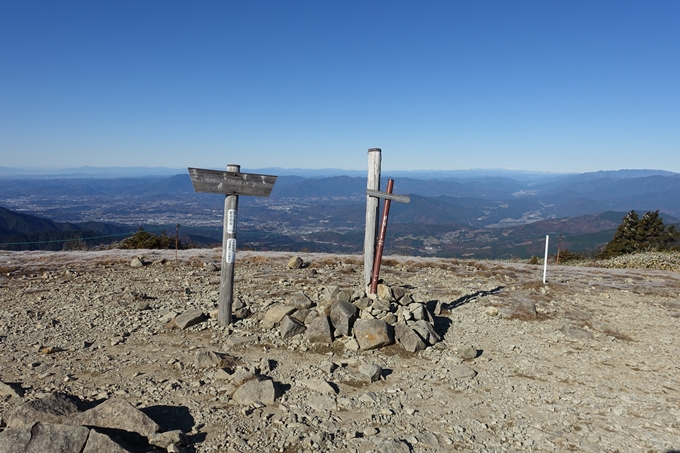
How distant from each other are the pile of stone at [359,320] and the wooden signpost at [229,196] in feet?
3.05

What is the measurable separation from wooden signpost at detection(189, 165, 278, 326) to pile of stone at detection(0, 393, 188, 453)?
3.55 metres

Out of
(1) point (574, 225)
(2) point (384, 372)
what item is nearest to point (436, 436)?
(2) point (384, 372)

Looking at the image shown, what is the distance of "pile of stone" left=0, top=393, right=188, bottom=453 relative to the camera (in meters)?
3.57

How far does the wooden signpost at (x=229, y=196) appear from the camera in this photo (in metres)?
7.84

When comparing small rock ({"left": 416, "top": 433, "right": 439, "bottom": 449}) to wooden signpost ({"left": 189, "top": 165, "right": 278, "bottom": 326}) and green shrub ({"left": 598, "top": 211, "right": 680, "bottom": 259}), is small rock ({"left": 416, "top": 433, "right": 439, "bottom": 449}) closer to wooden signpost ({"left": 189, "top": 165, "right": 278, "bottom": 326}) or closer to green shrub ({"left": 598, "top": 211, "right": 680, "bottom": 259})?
wooden signpost ({"left": 189, "top": 165, "right": 278, "bottom": 326})

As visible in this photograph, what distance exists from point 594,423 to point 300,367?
4.34m

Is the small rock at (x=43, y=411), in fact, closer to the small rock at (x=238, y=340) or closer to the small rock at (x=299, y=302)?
the small rock at (x=238, y=340)

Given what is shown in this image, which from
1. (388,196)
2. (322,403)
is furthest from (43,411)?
(388,196)

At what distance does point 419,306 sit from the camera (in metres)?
8.31

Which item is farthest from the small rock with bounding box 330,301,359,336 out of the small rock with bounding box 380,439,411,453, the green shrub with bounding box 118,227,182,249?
the green shrub with bounding box 118,227,182,249

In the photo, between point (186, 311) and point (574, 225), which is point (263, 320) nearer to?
point (186, 311)

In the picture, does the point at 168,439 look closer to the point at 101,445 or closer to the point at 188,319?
the point at 101,445

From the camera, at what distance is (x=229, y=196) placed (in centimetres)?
801

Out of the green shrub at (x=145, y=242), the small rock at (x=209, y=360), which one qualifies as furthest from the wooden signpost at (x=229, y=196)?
the green shrub at (x=145, y=242)
